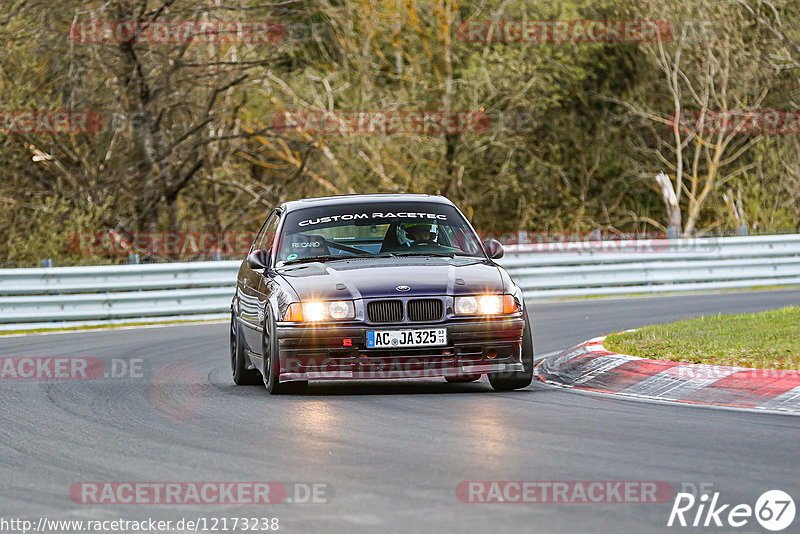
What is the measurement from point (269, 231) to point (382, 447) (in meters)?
5.48

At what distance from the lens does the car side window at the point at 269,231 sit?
486 inches

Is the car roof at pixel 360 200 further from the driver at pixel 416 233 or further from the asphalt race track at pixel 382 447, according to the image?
the asphalt race track at pixel 382 447

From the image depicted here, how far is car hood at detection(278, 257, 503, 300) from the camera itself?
1020cm

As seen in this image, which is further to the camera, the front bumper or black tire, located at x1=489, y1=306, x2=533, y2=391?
black tire, located at x1=489, y1=306, x2=533, y2=391

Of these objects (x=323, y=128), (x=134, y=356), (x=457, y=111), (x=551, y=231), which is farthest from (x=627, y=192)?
(x=134, y=356)

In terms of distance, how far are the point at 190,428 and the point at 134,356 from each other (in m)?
6.26
